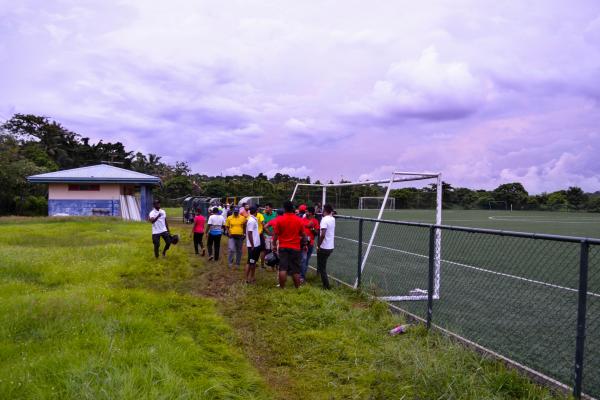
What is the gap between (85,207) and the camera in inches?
1144

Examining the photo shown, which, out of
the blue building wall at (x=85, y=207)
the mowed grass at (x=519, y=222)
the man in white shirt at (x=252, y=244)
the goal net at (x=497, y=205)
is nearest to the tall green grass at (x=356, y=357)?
the man in white shirt at (x=252, y=244)

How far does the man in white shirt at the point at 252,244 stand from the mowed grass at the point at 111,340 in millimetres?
1196

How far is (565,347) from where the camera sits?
5457 millimetres

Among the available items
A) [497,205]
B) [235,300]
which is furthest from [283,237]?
[497,205]

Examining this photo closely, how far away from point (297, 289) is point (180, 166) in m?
70.4

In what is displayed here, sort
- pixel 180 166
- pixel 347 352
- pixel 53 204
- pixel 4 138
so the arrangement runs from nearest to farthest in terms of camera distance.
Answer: pixel 347 352 → pixel 53 204 → pixel 4 138 → pixel 180 166

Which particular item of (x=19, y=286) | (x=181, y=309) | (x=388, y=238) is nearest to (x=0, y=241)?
(x=19, y=286)

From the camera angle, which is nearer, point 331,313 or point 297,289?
point 331,313

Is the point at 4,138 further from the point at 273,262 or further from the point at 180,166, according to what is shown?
→ the point at 180,166

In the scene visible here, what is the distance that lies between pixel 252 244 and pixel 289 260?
1.22 meters

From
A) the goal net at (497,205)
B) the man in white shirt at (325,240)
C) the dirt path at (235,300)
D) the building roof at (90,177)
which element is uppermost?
the building roof at (90,177)

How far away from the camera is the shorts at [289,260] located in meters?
8.34

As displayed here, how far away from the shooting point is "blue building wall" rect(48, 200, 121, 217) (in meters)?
29.0

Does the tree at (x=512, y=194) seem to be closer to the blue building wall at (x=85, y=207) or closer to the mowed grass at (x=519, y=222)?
the mowed grass at (x=519, y=222)
